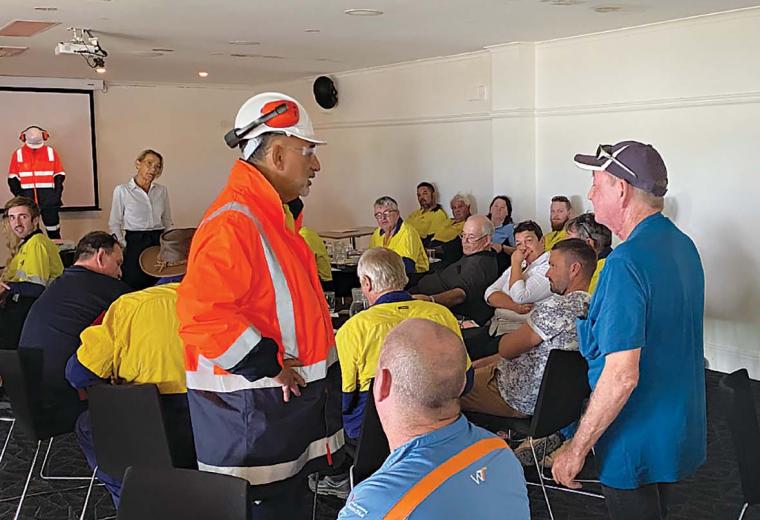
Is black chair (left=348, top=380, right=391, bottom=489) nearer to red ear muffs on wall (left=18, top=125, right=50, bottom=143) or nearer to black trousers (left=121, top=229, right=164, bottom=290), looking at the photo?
black trousers (left=121, top=229, right=164, bottom=290)

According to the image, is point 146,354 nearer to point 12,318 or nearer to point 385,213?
point 12,318

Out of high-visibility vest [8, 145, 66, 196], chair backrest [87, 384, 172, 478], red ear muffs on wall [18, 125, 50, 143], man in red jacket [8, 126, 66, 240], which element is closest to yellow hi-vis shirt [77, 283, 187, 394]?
chair backrest [87, 384, 172, 478]

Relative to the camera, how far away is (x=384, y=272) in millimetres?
3479

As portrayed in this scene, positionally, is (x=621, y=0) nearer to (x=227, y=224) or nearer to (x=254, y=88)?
(x=227, y=224)

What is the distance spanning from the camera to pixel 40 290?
17.8ft

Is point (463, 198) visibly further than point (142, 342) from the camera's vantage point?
Yes

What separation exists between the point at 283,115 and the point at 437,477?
1226 millimetres

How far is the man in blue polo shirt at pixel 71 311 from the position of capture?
11.9 ft

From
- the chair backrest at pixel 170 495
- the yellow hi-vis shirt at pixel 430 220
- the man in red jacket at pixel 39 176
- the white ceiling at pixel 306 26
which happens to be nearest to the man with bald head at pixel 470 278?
the white ceiling at pixel 306 26

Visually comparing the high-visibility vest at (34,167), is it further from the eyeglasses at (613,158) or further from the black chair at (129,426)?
the eyeglasses at (613,158)

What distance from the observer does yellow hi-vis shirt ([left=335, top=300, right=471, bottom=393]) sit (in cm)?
326

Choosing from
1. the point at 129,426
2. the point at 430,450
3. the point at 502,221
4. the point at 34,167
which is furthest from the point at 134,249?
the point at 430,450

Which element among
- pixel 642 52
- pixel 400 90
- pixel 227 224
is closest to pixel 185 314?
pixel 227 224

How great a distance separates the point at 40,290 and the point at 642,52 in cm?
491
